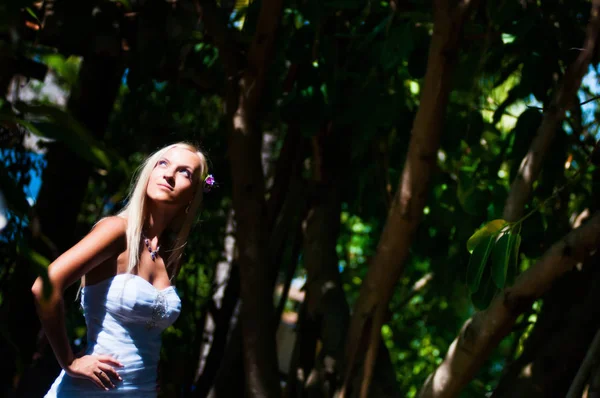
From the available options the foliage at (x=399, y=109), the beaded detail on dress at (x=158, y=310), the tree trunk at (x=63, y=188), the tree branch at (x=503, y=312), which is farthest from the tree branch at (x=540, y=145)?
the tree trunk at (x=63, y=188)

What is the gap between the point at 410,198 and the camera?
2.04 m

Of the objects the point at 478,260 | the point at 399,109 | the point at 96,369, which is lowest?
the point at 96,369

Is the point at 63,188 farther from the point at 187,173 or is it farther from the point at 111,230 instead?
the point at 111,230

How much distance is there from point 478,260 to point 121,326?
87cm

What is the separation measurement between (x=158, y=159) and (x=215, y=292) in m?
1.79

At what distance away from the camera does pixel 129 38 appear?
2.97 metres

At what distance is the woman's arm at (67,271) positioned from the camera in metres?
1.59

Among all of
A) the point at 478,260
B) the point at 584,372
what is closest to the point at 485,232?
the point at 478,260

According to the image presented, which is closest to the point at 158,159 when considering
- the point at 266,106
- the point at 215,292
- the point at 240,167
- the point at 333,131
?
the point at 240,167

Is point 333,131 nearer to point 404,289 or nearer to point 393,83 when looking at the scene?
point 393,83

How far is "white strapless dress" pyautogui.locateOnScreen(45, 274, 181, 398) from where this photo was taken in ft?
5.65

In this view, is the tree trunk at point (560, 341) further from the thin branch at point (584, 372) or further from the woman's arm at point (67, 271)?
the woman's arm at point (67, 271)

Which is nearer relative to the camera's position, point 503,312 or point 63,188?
point 503,312

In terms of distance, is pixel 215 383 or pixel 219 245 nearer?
pixel 215 383
